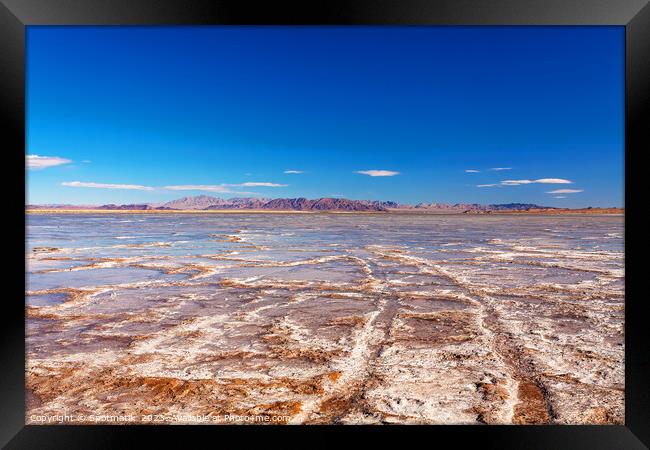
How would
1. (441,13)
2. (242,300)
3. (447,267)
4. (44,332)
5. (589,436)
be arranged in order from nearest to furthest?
(589,436) → (441,13) → (44,332) → (242,300) → (447,267)

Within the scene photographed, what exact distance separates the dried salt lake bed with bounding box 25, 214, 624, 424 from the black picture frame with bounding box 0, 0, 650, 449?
1.95ft

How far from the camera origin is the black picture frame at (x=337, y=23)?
1.68 metres

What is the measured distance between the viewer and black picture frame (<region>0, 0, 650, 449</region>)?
168 centimetres

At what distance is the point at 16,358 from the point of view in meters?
1.74

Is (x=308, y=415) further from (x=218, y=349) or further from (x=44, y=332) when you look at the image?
(x=44, y=332)

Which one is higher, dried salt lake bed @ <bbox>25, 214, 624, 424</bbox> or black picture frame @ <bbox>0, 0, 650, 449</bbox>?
black picture frame @ <bbox>0, 0, 650, 449</bbox>

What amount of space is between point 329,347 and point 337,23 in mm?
2452

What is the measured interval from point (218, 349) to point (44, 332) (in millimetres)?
1769

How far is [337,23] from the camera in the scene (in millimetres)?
1894

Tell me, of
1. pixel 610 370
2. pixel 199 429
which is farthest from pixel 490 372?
pixel 199 429

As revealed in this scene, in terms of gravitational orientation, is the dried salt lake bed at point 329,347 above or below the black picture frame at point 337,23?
below

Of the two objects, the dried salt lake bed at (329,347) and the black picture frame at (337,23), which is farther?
the dried salt lake bed at (329,347)

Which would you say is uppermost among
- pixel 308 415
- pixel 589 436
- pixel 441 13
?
pixel 441 13

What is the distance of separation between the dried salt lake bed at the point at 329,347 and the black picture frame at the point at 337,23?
59cm
